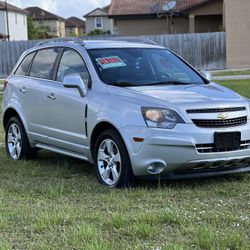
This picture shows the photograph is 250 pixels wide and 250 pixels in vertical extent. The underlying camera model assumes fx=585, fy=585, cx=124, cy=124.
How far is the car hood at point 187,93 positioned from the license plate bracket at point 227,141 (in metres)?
0.41

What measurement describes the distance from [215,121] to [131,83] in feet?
3.98

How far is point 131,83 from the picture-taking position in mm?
6879

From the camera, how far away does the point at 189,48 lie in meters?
29.6

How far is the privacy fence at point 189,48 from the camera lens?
96.3ft

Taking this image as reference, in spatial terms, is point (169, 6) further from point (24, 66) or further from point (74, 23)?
point (74, 23)

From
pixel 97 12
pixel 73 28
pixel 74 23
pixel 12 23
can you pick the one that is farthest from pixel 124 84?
pixel 74 23

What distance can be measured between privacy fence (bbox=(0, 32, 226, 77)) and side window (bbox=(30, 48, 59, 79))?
840 inches

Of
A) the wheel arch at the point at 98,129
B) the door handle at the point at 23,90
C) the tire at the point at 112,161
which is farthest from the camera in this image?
the door handle at the point at 23,90

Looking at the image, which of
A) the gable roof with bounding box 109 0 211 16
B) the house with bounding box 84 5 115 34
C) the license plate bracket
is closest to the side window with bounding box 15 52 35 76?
the license plate bracket

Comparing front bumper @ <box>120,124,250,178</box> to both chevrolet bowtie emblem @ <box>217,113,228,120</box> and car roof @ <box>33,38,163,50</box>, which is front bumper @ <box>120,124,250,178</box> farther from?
car roof @ <box>33,38,163,50</box>

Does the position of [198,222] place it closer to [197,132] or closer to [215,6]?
[197,132]

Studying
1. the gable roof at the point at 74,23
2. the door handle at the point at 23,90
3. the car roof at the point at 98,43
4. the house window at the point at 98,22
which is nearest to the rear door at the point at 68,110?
the car roof at the point at 98,43

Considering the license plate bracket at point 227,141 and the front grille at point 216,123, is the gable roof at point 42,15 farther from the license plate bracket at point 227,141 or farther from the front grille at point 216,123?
the license plate bracket at point 227,141

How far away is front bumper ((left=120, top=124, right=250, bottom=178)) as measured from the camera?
19.7ft
